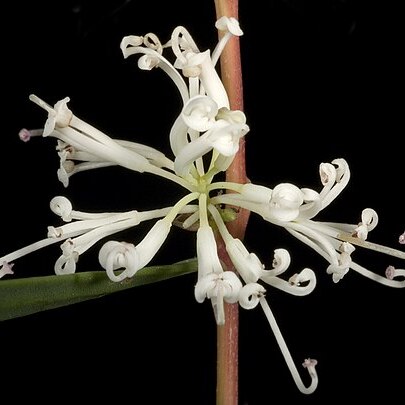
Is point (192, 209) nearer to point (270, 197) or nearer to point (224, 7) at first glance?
point (270, 197)

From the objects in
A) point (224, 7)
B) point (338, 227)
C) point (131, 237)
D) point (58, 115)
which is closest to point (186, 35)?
point (224, 7)

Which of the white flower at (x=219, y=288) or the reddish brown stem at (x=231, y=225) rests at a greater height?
the reddish brown stem at (x=231, y=225)

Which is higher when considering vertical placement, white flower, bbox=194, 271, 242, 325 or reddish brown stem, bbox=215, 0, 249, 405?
reddish brown stem, bbox=215, 0, 249, 405

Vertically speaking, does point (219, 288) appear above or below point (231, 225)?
below

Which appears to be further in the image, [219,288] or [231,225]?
[231,225]

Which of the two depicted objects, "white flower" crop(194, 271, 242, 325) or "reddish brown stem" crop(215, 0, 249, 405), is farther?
"reddish brown stem" crop(215, 0, 249, 405)
